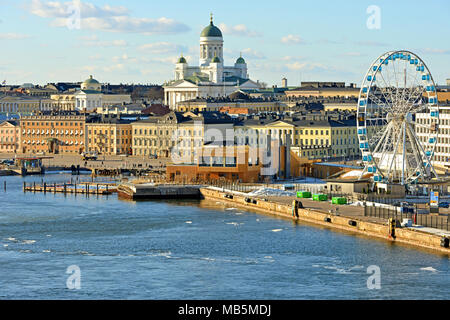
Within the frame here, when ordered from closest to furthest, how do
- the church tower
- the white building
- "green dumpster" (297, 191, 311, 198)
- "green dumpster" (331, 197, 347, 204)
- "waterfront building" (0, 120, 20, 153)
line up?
"green dumpster" (331, 197, 347, 204), "green dumpster" (297, 191, 311, 198), "waterfront building" (0, 120, 20, 153), the white building, the church tower

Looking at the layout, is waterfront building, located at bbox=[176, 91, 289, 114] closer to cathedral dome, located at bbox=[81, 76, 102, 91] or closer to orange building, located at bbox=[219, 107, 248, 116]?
orange building, located at bbox=[219, 107, 248, 116]

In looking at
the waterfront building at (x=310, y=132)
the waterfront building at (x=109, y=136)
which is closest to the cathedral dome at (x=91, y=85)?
the waterfront building at (x=109, y=136)

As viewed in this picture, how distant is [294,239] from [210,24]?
367 feet

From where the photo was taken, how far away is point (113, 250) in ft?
155

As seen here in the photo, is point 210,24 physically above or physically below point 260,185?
above

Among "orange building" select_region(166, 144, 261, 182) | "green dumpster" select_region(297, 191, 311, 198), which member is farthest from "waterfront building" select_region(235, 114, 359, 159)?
"green dumpster" select_region(297, 191, 311, 198)

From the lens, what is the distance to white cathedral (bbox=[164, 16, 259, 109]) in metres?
151

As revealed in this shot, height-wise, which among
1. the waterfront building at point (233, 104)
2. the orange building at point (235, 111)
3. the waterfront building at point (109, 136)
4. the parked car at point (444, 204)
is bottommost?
the parked car at point (444, 204)

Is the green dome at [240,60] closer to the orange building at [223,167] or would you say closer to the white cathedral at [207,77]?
the white cathedral at [207,77]

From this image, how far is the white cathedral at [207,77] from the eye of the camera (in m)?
151

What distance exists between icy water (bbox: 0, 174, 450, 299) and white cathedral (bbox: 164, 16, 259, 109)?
90.6 meters

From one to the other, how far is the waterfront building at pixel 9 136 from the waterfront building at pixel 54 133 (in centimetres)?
76
